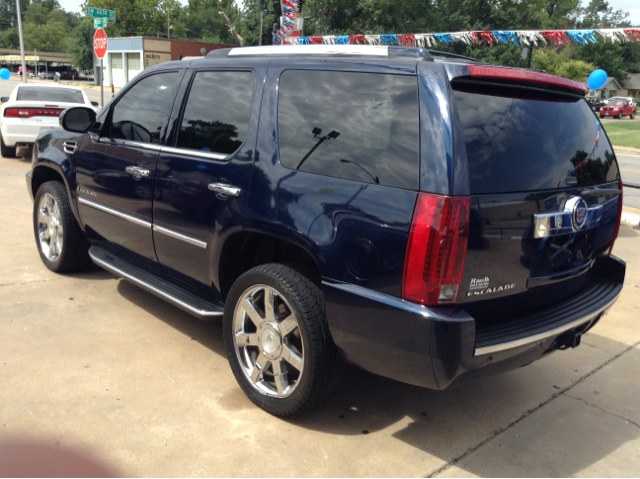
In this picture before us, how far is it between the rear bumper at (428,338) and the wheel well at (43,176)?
11.8 ft

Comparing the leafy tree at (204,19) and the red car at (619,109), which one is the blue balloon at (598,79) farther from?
the leafy tree at (204,19)

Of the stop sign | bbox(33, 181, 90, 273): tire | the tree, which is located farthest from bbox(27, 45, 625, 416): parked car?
the tree

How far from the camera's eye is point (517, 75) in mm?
2898

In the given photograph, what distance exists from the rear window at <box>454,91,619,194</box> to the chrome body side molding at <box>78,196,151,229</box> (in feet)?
7.48

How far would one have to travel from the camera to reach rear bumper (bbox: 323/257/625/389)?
255 centimetres

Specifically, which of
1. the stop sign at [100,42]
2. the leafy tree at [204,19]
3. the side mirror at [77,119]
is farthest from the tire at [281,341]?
the leafy tree at [204,19]

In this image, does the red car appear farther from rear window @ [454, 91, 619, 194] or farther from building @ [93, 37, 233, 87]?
→ rear window @ [454, 91, 619, 194]

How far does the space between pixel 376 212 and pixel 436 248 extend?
0.32m

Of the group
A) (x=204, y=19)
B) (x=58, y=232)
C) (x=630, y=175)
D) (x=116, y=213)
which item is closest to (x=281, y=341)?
(x=116, y=213)

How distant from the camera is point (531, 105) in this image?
118 inches

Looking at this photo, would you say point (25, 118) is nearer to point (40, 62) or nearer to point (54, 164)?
point (54, 164)

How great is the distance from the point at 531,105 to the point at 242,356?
2046 millimetres

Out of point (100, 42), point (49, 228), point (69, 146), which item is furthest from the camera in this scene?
point (100, 42)

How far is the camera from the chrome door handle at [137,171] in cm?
393
